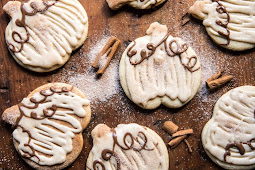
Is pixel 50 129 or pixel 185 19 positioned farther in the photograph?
pixel 185 19

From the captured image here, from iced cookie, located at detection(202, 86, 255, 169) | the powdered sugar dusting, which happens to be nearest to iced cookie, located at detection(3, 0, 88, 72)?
the powdered sugar dusting

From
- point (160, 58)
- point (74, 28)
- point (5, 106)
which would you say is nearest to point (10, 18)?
point (74, 28)

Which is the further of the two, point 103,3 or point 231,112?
point 103,3

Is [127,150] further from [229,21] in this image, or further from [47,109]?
[229,21]

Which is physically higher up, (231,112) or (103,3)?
(103,3)

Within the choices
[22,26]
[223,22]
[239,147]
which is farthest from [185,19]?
[22,26]

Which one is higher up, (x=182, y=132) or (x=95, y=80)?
(x=95, y=80)

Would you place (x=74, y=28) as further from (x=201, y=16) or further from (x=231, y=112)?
(x=231, y=112)

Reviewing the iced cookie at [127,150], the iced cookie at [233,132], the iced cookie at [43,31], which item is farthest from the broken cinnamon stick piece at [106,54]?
the iced cookie at [233,132]
